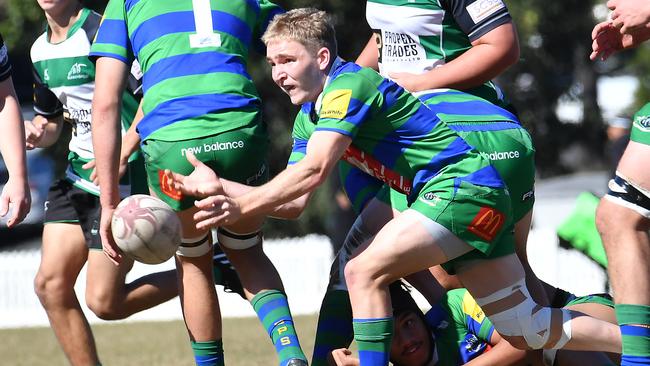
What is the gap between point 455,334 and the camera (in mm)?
5324

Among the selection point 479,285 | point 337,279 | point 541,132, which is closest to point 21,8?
point 541,132

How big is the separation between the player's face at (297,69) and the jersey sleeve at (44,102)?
89.7 inches

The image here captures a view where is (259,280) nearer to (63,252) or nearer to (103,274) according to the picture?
(103,274)

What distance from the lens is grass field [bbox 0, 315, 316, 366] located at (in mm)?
7715

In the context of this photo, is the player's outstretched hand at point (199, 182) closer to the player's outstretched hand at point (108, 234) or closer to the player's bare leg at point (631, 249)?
the player's outstretched hand at point (108, 234)

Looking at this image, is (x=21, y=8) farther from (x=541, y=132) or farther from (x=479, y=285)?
(x=479, y=285)

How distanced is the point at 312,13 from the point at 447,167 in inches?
34.5

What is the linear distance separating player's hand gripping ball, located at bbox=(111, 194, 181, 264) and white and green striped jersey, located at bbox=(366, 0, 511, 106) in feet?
4.34

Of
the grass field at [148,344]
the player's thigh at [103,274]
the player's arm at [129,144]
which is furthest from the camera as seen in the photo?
the grass field at [148,344]

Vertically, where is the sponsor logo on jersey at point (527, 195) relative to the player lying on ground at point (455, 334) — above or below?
above

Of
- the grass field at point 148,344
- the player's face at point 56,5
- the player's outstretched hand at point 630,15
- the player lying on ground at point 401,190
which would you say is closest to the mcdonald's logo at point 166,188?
the player lying on ground at point 401,190

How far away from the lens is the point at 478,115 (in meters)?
4.93

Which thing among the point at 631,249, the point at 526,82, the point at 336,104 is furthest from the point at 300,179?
the point at 526,82

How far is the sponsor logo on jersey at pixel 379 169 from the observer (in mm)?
4684
